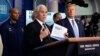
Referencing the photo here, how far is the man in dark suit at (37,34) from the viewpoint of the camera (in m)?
3.23

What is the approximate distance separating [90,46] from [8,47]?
3.09 metres

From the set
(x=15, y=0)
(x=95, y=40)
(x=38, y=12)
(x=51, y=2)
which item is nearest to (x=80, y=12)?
(x=51, y=2)

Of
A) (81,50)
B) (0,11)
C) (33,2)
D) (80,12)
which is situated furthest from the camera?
(80,12)

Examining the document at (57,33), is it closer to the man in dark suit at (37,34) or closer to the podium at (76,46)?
the man in dark suit at (37,34)

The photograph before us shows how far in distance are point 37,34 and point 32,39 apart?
0.08 metres

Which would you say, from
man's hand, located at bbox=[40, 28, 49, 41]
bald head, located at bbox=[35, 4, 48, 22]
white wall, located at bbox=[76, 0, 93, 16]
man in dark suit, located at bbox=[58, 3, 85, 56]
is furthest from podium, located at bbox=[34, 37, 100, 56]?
white wall, located at bbox=[76, 0, 93, 16]

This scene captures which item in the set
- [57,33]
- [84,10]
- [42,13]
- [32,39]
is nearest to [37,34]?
[32,39]

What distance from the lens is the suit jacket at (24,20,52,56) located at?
3.25 meters

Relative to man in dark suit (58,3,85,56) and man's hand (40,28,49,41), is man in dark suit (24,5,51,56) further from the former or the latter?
man in dark suit (58,3,85,56)

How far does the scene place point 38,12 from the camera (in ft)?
11.0

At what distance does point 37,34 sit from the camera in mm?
3297

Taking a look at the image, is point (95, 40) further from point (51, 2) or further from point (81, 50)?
point (51, 2)

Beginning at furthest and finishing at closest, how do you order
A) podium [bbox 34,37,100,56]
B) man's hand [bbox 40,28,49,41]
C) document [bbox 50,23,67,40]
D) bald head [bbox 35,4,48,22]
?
bald head [bbox 35,4,48,22] < man's hand [bbox 40,28,49,41] < document [bbox 50,23,67,40] < podium [bbox 34,37,100,56]

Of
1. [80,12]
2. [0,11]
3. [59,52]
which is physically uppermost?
[59,52]
